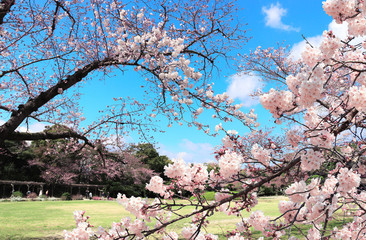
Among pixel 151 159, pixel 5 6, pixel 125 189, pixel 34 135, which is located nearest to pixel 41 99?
pixel 34 135

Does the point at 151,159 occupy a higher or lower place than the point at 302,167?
higher

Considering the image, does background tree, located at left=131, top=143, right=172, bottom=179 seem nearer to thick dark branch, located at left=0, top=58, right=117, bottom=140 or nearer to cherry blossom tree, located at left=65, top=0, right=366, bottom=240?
thick dark branch, located at left=0, top=58, right=117, bottom=140

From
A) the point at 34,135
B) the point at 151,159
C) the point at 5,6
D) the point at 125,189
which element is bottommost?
the point at 125,189

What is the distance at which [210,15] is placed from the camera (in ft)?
23.2

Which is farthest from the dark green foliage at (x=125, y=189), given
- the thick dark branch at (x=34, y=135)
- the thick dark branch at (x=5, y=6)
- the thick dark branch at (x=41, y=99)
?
the thick dark branch at (x=5, y=6)

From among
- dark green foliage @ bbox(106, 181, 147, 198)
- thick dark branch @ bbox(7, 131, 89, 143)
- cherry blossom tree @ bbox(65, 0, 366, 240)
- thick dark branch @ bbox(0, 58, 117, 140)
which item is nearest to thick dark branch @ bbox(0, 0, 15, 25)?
thick dark branch @ bbox(0, 58, 117, 140)

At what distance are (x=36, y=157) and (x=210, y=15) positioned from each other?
23618 mm

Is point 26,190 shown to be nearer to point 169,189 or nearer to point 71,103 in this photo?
point 71,103

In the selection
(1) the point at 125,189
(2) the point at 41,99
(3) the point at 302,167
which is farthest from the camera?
(1) the point at 125,189

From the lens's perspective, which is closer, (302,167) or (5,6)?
(302,167)

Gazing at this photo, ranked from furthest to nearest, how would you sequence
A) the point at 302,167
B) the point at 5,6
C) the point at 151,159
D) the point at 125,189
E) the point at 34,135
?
the point at 151,159, the point at 125,189, the point at 34,135, the point at 5,6, the point at 302,167

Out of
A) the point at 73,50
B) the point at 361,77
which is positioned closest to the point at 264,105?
the point at 361,77

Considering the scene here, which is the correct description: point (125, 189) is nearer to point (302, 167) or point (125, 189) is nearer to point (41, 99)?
point (41, 99)

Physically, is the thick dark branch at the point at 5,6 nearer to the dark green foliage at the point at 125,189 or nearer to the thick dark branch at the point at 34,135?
the thick dark branch at the point at 34,135
